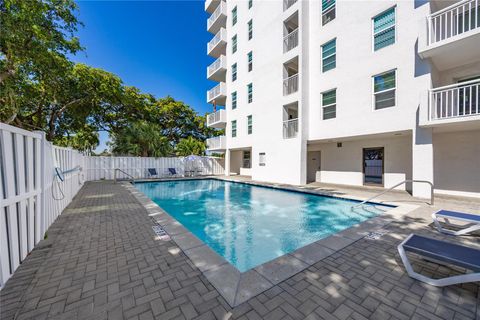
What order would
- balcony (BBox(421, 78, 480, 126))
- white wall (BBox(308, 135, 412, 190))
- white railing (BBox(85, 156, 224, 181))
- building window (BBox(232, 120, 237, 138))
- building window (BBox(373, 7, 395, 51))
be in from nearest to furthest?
balcony (BBox(421, 78, 480, 126)), building window (BBox(373, 7, 395, 51)), white wall (BBox(308, 135, 412, 190)), white railing (BBox(85, 156, 224, 181)), building window (BBox(232, 120, 237, 138))

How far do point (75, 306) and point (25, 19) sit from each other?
1027 centimetres

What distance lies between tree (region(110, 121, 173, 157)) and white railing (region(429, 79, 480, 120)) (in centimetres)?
1864

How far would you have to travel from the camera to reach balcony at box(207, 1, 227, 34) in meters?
18.2

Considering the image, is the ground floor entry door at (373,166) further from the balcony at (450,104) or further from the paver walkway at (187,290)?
the paver walkway at (187,290)

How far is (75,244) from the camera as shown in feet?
11.8

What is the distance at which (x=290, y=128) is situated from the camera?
12141 millimetres

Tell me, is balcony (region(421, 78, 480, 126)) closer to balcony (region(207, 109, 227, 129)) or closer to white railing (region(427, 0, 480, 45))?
white railing (region(427, 0, 480, 45))

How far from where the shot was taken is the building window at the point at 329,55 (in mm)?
10453

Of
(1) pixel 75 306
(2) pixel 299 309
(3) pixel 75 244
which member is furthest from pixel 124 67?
(2) pixel 299 309

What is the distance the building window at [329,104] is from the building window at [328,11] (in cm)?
409

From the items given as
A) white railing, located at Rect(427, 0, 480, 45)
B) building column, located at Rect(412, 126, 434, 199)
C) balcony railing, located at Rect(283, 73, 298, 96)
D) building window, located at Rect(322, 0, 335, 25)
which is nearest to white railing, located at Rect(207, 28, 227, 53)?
balcony railing, located at Rect(283, 73, 298, 96)

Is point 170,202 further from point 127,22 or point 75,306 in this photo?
point 127,22

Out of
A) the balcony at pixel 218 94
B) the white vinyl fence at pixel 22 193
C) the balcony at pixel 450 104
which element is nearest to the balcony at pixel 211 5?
the balcony at pixel 218 94

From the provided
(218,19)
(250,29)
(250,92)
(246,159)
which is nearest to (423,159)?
(250,92)
